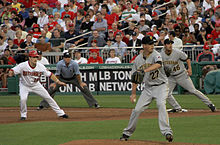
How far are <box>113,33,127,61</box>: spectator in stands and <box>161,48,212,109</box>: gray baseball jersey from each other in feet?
22.5

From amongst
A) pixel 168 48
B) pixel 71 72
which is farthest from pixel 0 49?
pixel 168 48

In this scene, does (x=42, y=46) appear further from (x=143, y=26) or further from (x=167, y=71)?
(x=167, y=71)

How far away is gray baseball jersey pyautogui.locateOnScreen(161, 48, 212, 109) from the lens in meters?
13.6

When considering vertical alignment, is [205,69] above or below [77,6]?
below

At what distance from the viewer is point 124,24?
76.1 feet

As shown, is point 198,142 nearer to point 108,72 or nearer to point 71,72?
point 71,72

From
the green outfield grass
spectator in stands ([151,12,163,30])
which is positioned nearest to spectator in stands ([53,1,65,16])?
spectator in stands ([151,12,163,30])

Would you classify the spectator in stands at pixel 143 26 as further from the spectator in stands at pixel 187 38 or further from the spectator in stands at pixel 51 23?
the spectator in stands at pixel 51 23

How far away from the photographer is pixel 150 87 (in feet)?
30.2

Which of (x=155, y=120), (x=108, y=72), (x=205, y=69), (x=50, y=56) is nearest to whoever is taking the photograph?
(x=155, y=120)

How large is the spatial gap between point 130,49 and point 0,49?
676 centimetres

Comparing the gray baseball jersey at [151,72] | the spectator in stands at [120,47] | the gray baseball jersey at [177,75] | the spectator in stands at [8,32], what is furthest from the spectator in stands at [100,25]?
the gray baseball jersey at [151,72]

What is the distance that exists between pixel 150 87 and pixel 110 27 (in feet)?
46.8

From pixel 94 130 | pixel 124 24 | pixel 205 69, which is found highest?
pixel 124 24
